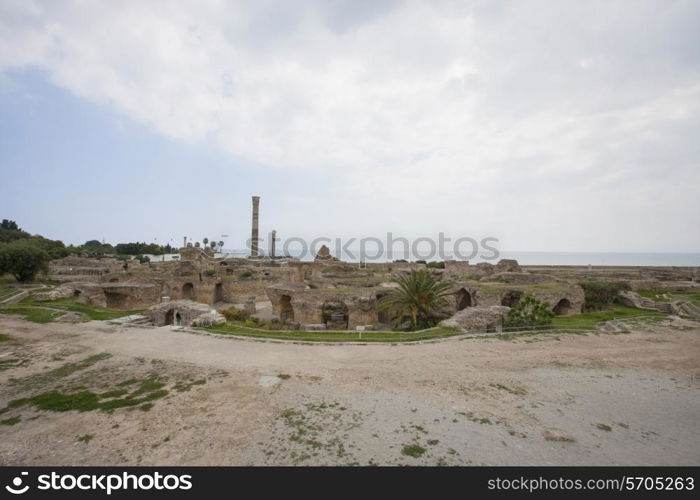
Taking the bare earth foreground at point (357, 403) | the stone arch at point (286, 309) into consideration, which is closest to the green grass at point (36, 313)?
the bare earth foreground at point (357, 403)

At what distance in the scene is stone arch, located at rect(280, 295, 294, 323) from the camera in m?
22.5

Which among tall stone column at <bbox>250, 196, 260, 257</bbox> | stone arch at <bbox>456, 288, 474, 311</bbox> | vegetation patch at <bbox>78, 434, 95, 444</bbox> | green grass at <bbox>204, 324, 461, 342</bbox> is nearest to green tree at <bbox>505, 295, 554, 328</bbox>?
green grass at <bbox>204, 324, 461, 342</bbox>

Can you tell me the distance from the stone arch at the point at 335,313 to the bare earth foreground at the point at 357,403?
7159 millimetres

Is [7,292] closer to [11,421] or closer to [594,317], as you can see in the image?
[11,421]

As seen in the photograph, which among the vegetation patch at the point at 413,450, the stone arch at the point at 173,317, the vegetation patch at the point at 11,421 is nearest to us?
the vegetation patch at the point at 413,450

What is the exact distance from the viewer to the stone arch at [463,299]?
24.5 metres

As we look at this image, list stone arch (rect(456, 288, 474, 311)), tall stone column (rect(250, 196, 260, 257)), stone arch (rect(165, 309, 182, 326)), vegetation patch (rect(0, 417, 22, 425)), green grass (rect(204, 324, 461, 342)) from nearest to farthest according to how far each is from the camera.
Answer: vegetation patch (rect(0, 417, 22, 425)), green grass (rect(204, 324, 461, 342)), stone arch (rect(165, 309, 182, 326)), stone arch (rect(456, 288, 474, 311)), tall stone column (rect(250, 196, 260, 257))

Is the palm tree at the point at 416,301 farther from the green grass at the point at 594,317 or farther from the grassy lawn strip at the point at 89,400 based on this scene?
the grassy lawn strip at the point at 89,400

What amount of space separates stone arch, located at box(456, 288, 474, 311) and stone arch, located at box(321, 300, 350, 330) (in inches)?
Answer: 385

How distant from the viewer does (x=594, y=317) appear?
1912 cm

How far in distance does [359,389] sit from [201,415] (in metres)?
4.09

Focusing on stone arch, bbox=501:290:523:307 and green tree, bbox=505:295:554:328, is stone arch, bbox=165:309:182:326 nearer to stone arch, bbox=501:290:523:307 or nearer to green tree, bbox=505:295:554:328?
green tree, bbox=505:295:554:328
